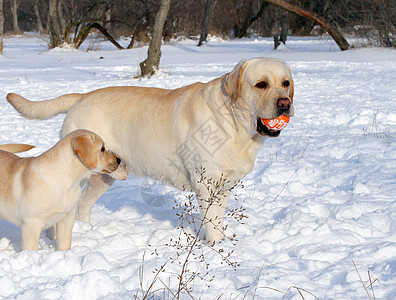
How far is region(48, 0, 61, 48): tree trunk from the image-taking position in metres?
20.6

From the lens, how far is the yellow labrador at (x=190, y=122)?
138 inches

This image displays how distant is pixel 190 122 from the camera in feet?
12.3

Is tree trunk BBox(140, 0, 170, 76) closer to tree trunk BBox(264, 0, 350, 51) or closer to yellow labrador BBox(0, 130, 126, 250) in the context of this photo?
tree trunk BBox(264, 0, 350, 51)

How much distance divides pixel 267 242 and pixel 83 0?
27378 mm

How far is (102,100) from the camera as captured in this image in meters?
4.02

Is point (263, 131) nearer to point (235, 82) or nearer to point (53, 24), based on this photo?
point (235, 82)

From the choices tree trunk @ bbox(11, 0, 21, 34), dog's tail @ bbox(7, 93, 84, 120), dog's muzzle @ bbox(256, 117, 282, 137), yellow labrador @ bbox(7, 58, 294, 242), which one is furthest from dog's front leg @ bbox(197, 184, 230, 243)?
tree trunk @ bbox(11, 0, 21, 34)

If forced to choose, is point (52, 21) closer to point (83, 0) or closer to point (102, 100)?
point (83, 0)

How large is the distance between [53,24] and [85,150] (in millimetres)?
19504

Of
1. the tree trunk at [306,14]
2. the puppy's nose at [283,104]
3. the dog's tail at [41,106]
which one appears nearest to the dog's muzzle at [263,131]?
the puppy's nose at [283,104]

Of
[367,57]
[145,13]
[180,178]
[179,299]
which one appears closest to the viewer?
[179,299]

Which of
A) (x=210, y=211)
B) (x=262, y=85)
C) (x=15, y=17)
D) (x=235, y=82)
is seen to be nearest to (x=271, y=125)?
(x=262, y=85)

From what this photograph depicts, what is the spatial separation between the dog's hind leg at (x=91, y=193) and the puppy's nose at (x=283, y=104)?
5.86 ft

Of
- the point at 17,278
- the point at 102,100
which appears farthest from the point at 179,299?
the point at 102,100
